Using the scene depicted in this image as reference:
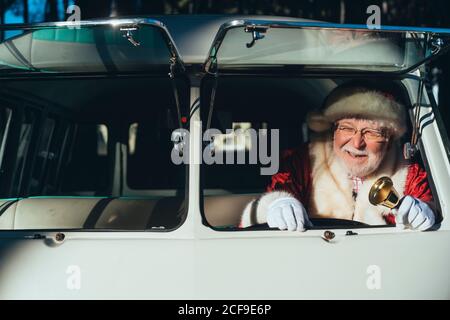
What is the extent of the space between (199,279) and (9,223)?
4.32 feet

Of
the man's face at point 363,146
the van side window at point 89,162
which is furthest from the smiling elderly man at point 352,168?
the van side window at point 89,162

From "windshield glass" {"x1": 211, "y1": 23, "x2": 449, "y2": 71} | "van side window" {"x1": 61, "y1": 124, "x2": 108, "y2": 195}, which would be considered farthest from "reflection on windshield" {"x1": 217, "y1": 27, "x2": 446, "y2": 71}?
"van side window" {"x1": 61, "y1": 124, "x2": 108, "y2": 195}

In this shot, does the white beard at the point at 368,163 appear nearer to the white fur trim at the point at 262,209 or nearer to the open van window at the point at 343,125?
the open van window at the point at 343,125

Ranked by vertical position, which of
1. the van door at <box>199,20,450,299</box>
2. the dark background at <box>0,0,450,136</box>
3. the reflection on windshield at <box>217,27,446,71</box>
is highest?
the dark background at <box>0,0,450,136</box>

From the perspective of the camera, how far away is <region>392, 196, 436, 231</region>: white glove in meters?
3.17

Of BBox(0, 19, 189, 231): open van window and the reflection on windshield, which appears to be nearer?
the reflection on windshield

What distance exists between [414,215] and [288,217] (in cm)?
56

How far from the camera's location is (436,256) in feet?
10.2

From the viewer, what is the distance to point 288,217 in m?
3.19

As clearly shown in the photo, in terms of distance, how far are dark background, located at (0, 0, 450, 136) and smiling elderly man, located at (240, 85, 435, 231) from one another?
4080 mm

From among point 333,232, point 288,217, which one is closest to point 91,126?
point 288,217

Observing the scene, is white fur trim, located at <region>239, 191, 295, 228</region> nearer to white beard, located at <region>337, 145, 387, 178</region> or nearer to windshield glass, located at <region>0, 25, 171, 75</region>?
white beard, located at <region>337, 145, 387, 178</region>
